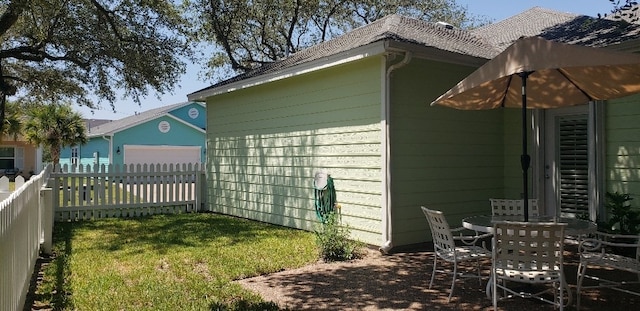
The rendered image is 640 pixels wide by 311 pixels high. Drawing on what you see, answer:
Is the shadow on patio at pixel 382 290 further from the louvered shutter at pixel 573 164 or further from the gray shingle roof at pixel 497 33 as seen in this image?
the gray shingle roof at pixel 497 33

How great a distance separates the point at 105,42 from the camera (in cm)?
1223

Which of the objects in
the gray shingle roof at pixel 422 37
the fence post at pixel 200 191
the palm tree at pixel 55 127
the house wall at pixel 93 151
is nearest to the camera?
the gray shingle roof at pixel 422 37

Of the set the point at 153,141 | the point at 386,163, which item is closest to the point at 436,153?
the point at 386,163

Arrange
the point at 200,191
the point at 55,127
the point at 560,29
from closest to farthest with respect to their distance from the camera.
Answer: the point at 560,29 → the point at 200,191 → the point at 55,127

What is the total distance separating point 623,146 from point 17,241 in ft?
23.7

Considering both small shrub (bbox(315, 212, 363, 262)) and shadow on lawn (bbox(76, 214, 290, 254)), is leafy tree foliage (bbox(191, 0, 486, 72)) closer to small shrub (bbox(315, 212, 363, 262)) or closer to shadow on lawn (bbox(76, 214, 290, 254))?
shadow on lawn (bbox(76, 214, 290, 254))

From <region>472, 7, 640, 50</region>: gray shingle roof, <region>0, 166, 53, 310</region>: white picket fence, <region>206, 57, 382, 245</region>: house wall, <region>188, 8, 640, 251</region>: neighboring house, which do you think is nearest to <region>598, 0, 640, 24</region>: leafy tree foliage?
<region>472, 7, 640, 50</region>: gray shingle roof

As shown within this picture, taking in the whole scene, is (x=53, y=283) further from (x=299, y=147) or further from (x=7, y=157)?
(x=7, y=157)

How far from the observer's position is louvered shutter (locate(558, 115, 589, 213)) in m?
7.04

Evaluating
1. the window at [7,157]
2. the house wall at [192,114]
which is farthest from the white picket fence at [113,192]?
the window at [7,157]

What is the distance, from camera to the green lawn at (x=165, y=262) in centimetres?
446

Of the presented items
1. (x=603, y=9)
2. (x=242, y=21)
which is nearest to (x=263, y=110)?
(x=603, y=9)

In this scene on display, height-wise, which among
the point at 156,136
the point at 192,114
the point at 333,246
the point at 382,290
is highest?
the point at 192,114

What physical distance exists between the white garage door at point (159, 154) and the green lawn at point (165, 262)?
52.8ft
